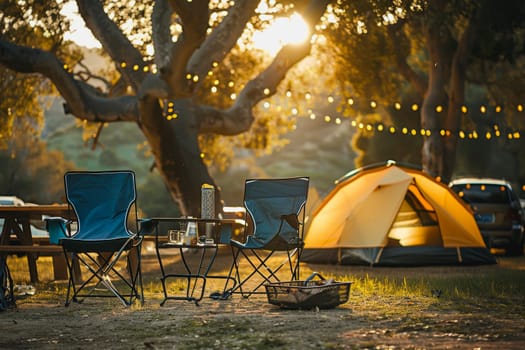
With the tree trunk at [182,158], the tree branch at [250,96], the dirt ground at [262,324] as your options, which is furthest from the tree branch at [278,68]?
the dirt ground at [262,324]

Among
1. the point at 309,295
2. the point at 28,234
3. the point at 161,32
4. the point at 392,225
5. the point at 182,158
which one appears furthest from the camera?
the point at 182,158

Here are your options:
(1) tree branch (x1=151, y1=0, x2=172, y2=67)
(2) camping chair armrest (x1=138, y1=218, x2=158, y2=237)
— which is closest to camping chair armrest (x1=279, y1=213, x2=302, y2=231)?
(2) camping chair armrest (x1=138, y1=218, x2=158, y2=237)

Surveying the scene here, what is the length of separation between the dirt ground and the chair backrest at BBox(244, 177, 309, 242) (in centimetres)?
67

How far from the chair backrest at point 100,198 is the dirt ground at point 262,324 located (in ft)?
2.27

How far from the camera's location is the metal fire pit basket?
8070 mm

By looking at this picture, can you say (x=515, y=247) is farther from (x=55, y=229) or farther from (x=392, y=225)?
(x=55, y=229)

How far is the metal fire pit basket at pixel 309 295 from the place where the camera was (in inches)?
318

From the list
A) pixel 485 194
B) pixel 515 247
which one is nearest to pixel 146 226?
pixel 485 194

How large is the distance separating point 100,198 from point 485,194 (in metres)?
10.2

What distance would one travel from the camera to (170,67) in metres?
14.9

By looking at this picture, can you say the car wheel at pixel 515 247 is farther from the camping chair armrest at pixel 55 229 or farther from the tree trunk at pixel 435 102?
the camping chair armrest at pixel 55 229

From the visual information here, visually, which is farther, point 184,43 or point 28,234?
point 184,43

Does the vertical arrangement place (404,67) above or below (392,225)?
above

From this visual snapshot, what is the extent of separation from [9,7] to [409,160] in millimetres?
25976
